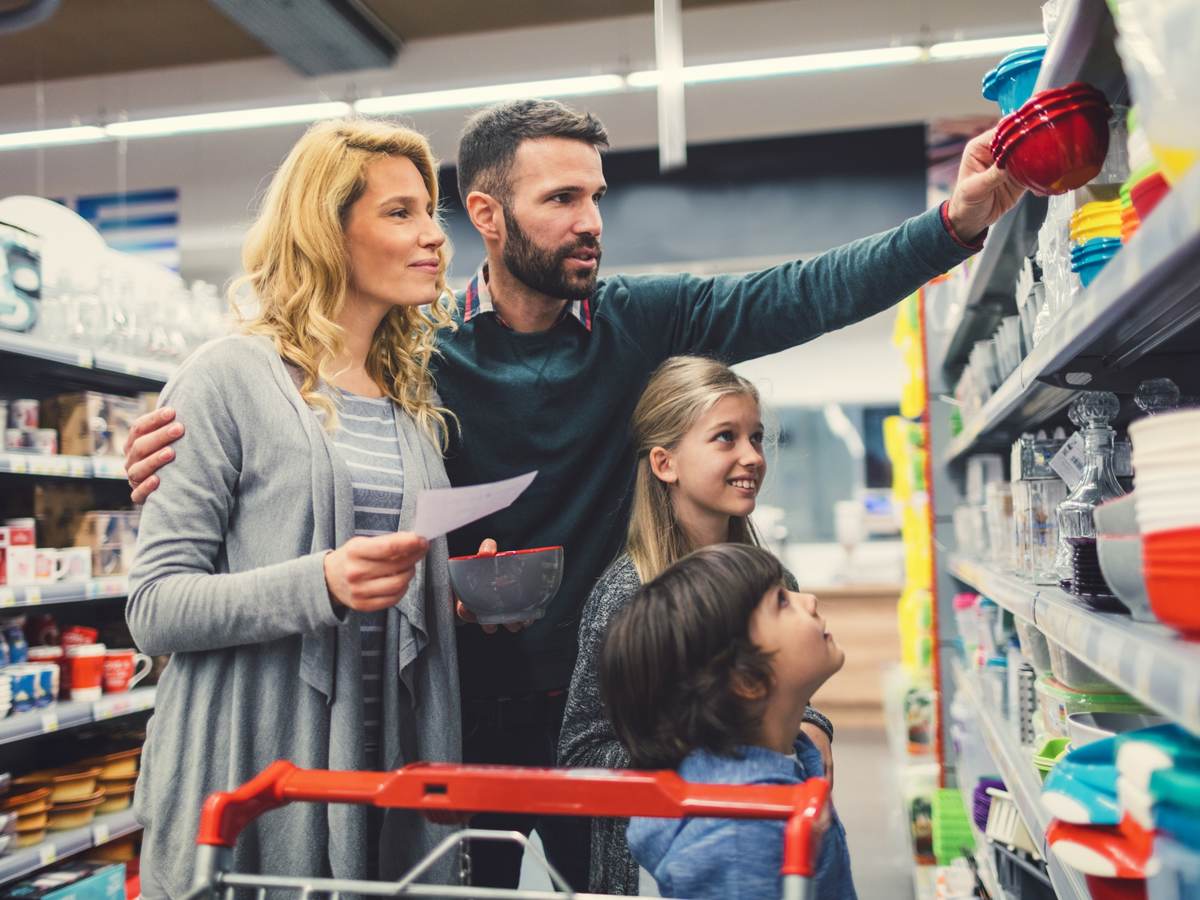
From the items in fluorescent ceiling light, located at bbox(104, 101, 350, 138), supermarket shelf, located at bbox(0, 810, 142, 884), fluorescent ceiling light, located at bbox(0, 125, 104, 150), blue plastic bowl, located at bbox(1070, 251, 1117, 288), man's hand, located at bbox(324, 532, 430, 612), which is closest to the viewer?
man's hand, located at bbox(324, 532, 430, 612)

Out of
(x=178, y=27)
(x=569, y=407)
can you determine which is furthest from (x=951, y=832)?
(x=178, y=27)

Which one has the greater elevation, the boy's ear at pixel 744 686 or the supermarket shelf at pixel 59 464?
the supermarket shelf at pixel 59 464

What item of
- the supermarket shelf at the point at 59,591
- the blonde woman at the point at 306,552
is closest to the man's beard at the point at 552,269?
the blonde woman at the point at 306,552

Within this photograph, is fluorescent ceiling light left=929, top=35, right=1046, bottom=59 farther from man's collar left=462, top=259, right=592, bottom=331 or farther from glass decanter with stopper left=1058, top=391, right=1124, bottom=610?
man's collar left=462, top=259, right=592, bottom=331

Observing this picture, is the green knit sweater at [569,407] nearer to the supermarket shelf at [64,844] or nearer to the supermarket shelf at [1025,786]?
the supermarket shelf at [1025,786]

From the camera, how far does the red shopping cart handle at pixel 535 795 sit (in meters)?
1.09

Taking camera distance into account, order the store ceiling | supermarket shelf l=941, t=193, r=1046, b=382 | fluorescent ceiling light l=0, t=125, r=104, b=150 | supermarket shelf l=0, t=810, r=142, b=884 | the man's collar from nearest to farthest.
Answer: the man's collar
supermarket shelf l=941, t=193, r=1046, b=382
supermarket shelf l=0, t=810, r=142, b=884
the store ceiling
fluorescent ceiling light l=0, t=125, r=104, b=150

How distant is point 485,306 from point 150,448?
0.72 meters

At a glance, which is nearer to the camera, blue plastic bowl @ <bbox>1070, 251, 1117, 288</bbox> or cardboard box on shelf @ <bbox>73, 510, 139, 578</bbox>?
blue plastic bowl @ <bbox>1070, 251, 1117, 288</bbox>

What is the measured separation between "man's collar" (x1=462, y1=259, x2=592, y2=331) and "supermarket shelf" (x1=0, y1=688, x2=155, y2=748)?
7.29 feet

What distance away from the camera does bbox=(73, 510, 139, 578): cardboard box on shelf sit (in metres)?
3.85

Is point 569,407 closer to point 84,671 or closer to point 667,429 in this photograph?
point 667,429

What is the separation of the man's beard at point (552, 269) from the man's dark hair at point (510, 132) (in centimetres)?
12

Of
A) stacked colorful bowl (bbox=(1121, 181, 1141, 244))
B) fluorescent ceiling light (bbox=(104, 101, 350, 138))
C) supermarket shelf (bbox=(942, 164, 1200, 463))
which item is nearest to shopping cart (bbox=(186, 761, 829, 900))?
supermarket shelf (bbox=(942, 164, 1200, 463))
